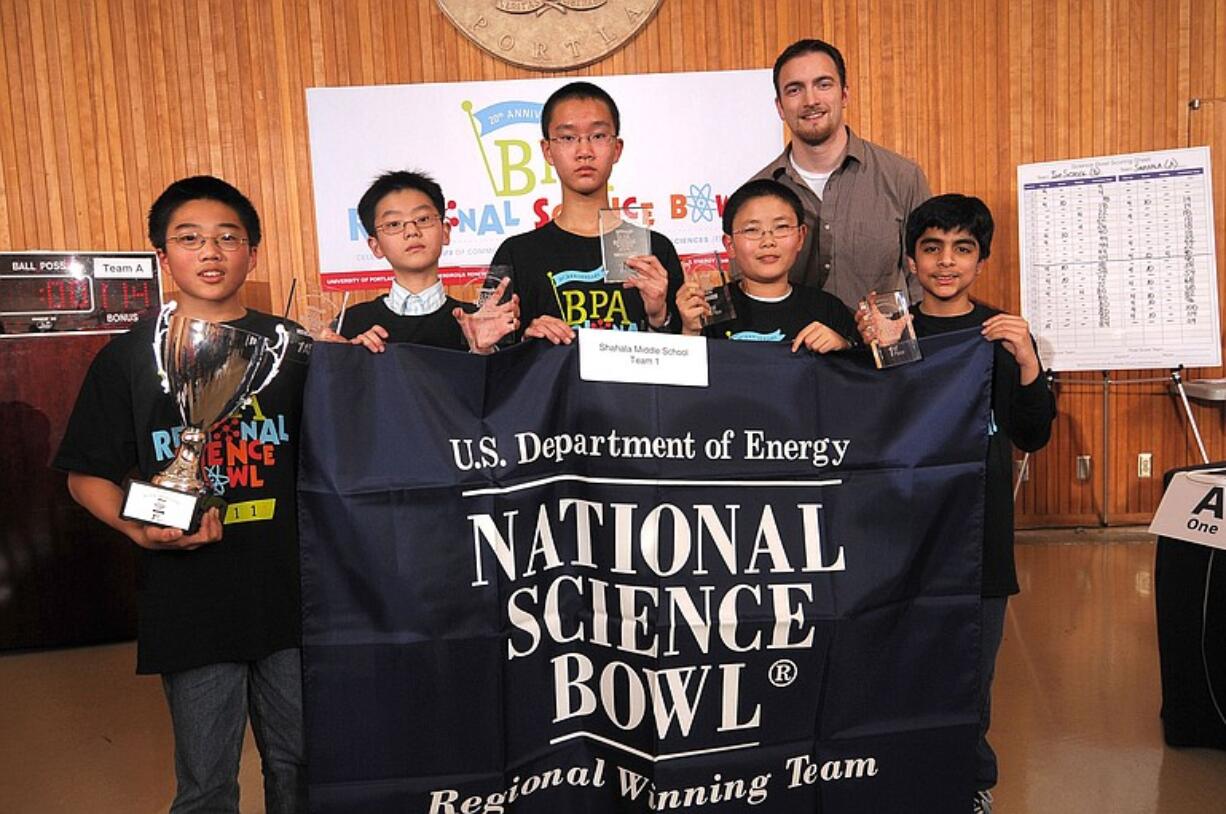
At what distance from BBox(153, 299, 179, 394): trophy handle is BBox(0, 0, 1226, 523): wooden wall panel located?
3156mm

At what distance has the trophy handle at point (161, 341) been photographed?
1.59 metres

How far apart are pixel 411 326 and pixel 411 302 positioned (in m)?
0.07

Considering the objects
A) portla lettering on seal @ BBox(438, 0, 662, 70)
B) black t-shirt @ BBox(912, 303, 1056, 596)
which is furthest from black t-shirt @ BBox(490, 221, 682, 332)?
portla lettering on seal @ BBox(438, 0, 662, 70)

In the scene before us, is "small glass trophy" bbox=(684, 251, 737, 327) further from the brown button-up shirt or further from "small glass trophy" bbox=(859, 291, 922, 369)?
the brown button-up shirt

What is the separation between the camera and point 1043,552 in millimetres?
4664

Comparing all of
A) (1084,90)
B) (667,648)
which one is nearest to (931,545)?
(667,648)

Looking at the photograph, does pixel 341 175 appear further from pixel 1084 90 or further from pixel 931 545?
pixel 1084 90

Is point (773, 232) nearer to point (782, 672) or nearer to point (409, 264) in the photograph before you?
point (409, 264)

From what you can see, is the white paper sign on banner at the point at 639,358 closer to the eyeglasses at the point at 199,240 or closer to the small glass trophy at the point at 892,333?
the small glass trophy at the point at 892,333

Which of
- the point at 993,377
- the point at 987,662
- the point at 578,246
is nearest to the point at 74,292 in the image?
the point at 578,246

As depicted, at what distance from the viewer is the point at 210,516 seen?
1.57m

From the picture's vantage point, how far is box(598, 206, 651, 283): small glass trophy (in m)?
1.95

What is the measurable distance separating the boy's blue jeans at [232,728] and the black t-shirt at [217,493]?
60mm

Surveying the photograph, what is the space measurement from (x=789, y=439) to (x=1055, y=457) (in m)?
3.90
